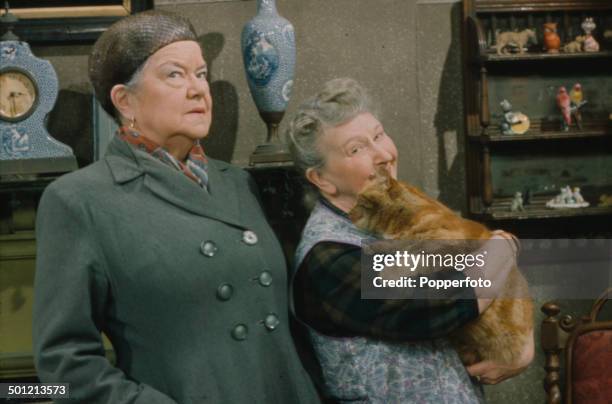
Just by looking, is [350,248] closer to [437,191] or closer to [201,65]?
[201,65]

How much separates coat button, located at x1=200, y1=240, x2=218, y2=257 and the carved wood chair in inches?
33.4

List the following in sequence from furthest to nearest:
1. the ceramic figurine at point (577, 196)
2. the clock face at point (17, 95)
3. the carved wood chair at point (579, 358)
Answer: the ceramic figurine at point (577, 196)
the clock face at point (17, 95)
the carved wood chair at point (579, 358)

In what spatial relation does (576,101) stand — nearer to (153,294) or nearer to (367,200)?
(367,200)

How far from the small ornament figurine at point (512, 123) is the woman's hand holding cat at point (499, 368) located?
112 centimetres

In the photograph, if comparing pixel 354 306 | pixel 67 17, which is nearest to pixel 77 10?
pixel 67 17

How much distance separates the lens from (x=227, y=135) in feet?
6.65

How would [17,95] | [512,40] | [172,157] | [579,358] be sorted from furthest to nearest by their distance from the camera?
1. [512,40]
2. [17,95]
3. [579,358]
4. [172,157]

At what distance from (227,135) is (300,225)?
38 cm

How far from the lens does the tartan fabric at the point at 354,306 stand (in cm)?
128

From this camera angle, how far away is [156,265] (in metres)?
1.25

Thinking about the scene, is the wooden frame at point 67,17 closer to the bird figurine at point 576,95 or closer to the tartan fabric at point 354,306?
the tartan fabric at point 354,306

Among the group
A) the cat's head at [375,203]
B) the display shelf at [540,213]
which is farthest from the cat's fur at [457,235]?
the display shelf at [540,213]

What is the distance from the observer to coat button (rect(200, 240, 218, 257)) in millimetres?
1276

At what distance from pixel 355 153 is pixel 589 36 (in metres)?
1.39
